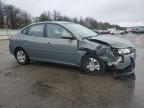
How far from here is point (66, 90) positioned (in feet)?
16.8

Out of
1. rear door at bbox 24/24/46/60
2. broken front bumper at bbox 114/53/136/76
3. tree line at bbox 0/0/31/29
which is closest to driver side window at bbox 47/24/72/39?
rear door at bbox 24/24/46/60

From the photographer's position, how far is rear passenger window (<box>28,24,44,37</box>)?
292 inches

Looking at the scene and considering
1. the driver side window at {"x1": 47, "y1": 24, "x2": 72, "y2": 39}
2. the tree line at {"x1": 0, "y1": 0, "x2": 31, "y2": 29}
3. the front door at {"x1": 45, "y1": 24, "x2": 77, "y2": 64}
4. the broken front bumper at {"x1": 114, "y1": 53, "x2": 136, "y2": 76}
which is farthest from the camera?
the tree line at {"x1": 0, "y1": 0, "x2": 31, "y2": 29}

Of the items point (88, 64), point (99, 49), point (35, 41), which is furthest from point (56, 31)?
point (99, 49)

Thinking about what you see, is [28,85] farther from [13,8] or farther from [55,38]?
[13,8]

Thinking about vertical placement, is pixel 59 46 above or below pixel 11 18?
below

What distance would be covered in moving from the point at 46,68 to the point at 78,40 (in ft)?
5.62

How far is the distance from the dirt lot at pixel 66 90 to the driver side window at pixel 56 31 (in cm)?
112

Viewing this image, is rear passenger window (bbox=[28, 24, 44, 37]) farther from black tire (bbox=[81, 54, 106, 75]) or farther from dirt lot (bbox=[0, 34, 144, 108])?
black tire (bbox=[81, 54, 106, 75])

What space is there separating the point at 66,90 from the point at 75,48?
1.64 meters

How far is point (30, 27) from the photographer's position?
785 cm

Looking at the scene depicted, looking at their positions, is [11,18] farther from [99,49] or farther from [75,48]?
[99,49]

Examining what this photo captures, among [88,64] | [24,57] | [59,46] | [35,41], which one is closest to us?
[88,64]

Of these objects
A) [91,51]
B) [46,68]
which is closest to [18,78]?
[46,68]
